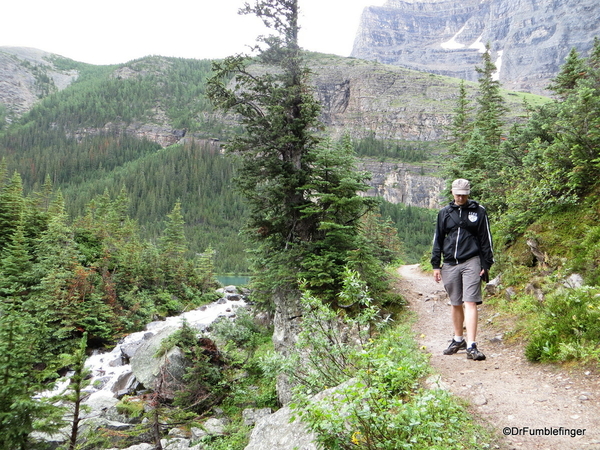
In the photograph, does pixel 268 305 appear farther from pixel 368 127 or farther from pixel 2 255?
pixel 368 127

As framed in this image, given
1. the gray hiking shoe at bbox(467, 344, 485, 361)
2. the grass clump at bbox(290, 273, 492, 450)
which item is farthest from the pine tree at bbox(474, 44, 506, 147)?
the grass clump at bbox(290, 273, 492, 450)

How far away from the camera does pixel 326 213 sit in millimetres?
11109

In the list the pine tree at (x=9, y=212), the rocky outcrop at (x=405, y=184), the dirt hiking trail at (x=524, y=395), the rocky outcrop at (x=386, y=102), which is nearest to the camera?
the dirt hiking trail at (x=524, y=395)

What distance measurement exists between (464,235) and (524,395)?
2.25 meters

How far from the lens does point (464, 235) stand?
5441 millimetres

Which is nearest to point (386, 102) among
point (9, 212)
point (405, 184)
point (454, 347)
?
point (405, 184)

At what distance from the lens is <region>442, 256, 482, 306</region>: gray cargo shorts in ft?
17.4

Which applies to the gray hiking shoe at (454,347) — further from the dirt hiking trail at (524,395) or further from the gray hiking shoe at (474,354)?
the gray hiking shoe at (474,354)

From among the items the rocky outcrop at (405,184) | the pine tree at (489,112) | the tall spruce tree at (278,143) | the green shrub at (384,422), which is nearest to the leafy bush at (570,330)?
the green shrub at (384,422)

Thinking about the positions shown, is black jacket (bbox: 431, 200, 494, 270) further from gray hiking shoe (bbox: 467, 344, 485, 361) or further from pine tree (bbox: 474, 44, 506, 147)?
pine tree (bbox: 474, 44, 506, 147)

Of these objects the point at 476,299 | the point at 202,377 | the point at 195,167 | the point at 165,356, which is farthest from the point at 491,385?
the point at 195,167

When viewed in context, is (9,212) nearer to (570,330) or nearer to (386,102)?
(570,330)

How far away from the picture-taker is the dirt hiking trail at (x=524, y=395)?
3320 mm

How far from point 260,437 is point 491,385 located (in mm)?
3369
